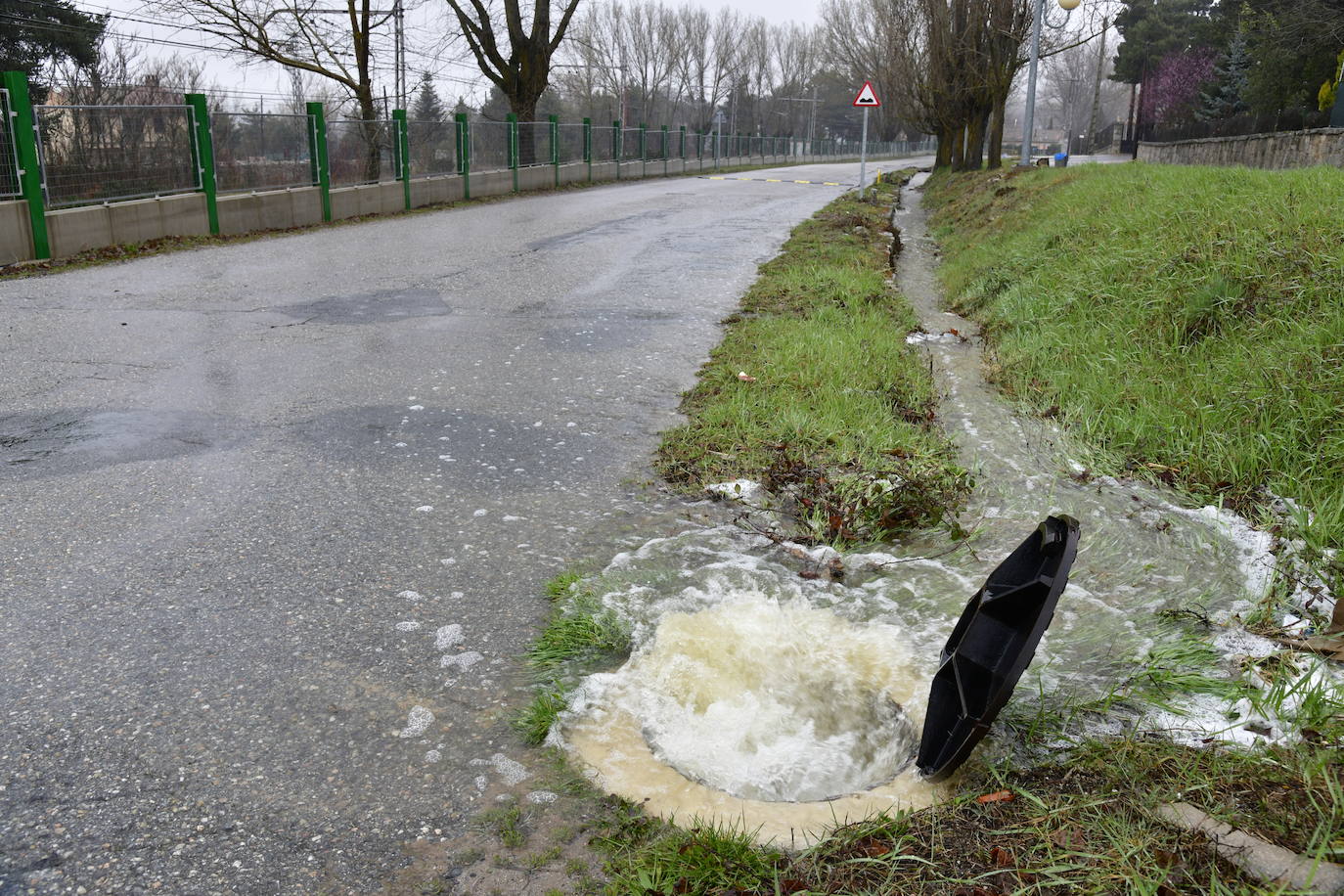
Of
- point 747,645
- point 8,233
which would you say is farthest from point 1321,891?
point 8,233

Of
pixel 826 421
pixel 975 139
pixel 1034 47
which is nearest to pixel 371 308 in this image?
pixel 826 421

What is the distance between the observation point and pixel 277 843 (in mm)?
2402

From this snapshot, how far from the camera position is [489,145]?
2477cm

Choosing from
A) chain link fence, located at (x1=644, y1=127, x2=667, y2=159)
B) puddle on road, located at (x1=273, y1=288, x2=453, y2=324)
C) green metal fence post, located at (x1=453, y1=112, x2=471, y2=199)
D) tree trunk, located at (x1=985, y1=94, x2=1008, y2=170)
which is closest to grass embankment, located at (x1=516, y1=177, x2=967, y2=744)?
puddle on road, located at (x1=273, y1=288, x2=453, y2=324)

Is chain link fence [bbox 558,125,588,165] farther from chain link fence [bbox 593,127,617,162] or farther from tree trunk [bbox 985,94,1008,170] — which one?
tree trunk [bbox 985,94,1008,170]

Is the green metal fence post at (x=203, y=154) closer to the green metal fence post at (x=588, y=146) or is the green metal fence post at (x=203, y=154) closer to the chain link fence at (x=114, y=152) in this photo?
the chain link fence at (x=114, y=152)

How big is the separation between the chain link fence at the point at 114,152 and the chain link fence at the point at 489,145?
9956mm

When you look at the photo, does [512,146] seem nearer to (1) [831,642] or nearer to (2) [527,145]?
(2) [527,145]

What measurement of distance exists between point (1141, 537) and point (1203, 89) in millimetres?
49175

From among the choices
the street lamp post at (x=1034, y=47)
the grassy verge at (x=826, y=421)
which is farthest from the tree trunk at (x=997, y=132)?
the grassy verge at (x=826, y=421)

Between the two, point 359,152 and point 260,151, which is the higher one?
point 359,152

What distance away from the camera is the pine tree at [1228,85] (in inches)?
1574

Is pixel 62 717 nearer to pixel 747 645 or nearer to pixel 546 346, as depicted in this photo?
pixel 747 645

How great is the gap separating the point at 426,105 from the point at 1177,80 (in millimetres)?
43320
